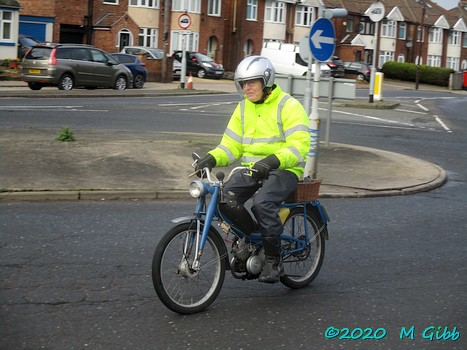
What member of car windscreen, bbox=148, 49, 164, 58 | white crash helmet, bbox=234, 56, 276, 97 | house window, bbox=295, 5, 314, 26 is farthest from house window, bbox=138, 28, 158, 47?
white crash helmet, bbox=234, 56, 276, 97

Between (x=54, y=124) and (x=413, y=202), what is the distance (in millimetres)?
10075

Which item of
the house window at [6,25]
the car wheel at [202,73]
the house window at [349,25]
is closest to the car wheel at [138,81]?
the house window at [6,25]

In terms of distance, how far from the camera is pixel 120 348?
4.98 m

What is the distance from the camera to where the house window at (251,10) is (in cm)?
6969

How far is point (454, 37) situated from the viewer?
9844 cm

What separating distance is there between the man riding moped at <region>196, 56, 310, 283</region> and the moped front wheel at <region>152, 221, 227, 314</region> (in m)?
0.36

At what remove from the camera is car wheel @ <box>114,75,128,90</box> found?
33.9m

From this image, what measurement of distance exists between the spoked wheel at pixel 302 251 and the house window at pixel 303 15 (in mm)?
71721

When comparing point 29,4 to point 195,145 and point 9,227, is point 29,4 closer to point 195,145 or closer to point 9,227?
point 195,145

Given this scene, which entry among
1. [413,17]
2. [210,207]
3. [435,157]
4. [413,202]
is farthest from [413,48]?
[210,207]

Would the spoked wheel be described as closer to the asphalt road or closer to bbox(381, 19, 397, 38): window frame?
the asphalt road

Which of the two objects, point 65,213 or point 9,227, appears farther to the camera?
point 65,213

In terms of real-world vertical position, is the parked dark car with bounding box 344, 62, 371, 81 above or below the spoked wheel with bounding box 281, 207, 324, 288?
A: above

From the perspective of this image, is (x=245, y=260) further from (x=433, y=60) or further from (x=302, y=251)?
(x=433, y=60)
